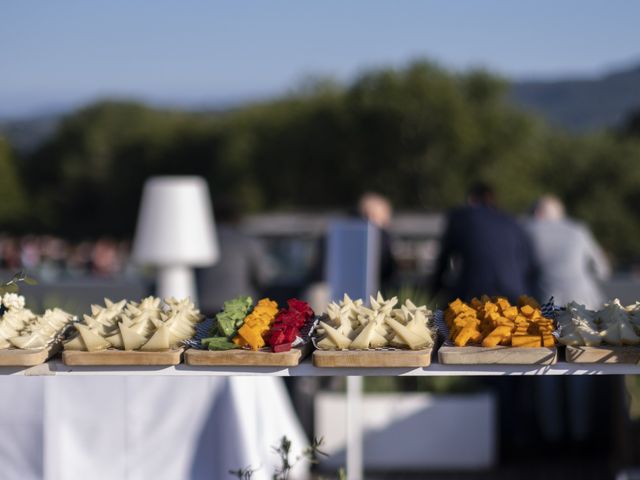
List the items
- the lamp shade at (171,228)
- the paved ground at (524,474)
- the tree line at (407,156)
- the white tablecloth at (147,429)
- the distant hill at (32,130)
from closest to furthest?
the white tablecloth at (147,429) < the paved ground at (524,474) < the lamp shade at (171,228) < the tree line at (407,156) < the distant hill at (32,130)

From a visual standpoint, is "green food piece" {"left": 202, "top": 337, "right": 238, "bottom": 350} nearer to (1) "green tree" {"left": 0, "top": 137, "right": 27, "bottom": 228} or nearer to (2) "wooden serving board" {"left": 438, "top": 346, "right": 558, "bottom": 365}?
(2) "wooden serving board" {"left": 438, "top": 346, "right": 558, "bottom": 365}

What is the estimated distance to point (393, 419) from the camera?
6.43 meters

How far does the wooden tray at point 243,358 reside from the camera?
9.53ft

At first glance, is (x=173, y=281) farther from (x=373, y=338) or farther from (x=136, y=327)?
(x=373, y=338)

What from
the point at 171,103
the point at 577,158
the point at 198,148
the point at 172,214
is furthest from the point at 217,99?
the point at 172,214

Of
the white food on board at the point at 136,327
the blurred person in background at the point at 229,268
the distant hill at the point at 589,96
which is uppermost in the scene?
the distant hill at the point at 589,96

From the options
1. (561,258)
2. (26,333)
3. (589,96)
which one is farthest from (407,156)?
(26,333)

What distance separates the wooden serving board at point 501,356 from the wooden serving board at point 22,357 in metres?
1.10

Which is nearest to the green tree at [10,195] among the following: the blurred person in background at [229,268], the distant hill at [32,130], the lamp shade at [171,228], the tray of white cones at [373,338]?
the distant hill at [32,130]

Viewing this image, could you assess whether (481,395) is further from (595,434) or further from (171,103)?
(171,103)

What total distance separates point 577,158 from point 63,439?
2920 inches

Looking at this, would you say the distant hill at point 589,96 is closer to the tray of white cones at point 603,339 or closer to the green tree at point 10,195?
the tray of white cones at point 603,339

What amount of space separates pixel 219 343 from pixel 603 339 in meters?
1.06

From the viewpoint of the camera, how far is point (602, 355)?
114 inches
